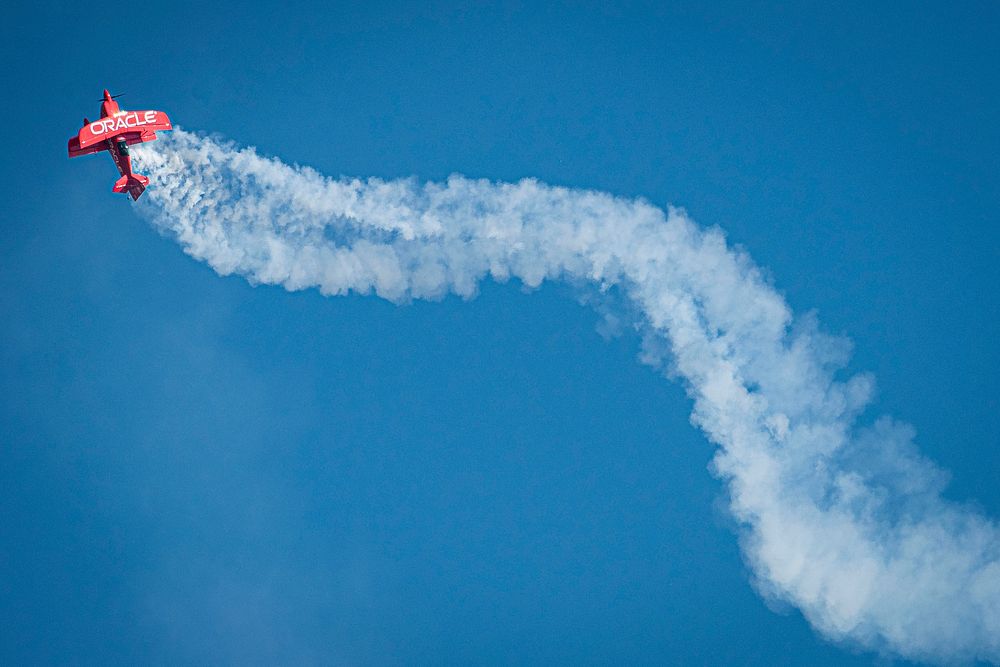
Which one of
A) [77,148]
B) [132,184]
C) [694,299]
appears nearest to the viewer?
[77,148]

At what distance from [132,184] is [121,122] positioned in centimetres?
195

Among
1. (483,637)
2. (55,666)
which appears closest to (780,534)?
(483,637)

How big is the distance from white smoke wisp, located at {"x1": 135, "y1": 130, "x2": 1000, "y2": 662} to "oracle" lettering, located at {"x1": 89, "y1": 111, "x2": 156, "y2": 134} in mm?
2193

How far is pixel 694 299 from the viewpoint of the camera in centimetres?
2488

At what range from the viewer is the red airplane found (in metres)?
22.2

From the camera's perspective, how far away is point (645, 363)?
2528cm

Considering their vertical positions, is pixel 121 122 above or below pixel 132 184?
above

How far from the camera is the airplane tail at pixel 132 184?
923 inches

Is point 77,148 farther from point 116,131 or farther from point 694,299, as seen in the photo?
point 694,299

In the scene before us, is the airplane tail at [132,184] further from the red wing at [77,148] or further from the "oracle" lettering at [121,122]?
the "oracle" lettering at [121,122]

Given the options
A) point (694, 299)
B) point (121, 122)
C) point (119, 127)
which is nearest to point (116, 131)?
point (119, 127)

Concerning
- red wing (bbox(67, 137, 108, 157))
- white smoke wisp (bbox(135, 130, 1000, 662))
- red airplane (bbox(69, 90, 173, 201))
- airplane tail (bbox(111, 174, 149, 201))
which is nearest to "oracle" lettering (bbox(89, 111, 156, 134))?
red airplane (bbox(69, 90, 173, 201))

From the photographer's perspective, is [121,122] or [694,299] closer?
[121,122]

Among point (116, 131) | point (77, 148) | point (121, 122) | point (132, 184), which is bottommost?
point (77, 148)
